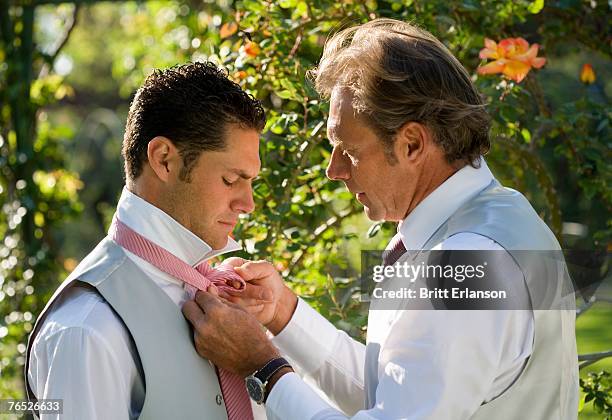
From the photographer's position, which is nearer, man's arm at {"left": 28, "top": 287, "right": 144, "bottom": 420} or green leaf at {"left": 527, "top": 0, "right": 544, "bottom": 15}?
man's arm at {"left": 28, "top": 287, "right": 144, "bottom": 420}

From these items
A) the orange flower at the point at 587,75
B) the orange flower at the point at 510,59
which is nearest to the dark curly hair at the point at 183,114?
the orange flower at the point at 510,59

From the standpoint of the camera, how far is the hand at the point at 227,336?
6.58 feet

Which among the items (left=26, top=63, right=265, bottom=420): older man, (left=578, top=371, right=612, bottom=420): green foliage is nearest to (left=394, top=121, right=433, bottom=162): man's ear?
(left=26, top=63, right=265, bottom=420): older man

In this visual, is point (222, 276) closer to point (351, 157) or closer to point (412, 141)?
point (351, 157)

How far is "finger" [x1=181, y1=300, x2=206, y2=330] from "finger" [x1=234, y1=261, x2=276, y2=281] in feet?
0.89

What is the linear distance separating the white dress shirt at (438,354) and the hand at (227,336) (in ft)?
0.34

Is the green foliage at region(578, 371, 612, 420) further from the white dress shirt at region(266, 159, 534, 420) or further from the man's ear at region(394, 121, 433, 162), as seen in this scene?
the man's ear at region(394, 121, 433, 162)

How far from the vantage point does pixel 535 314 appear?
73.7 inches

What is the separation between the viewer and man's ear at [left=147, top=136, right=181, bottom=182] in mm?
2078

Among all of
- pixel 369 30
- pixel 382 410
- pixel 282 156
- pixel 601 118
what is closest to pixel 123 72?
pixel 282 156

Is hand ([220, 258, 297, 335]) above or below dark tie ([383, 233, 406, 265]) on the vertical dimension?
below

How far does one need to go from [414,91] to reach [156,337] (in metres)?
0.76

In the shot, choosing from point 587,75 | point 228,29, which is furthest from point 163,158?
point 587,75

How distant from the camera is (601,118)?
3150mm
